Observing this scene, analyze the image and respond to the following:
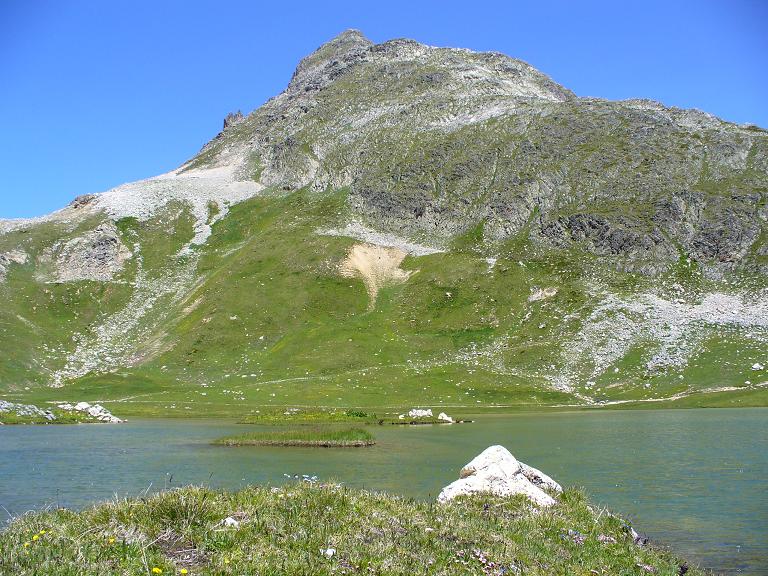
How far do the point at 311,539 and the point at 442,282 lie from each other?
133 meters

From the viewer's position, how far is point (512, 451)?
4466 centimetres

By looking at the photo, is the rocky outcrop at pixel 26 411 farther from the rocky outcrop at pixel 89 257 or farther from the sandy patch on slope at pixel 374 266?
the rocky outcrop at pixel 89 257

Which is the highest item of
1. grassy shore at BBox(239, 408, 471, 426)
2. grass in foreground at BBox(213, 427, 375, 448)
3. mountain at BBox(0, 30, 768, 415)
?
mountain at BBox(0, 30, 768, 415)

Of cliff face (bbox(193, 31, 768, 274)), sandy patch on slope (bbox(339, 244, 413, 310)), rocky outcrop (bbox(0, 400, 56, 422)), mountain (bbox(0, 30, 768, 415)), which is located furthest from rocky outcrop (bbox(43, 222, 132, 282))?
rocky outcrop (bbox(0, 400, 56, 422))

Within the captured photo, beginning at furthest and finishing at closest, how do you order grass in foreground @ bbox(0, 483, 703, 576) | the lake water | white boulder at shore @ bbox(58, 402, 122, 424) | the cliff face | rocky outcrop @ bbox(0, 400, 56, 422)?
1. the cliff face
2. white boulder at shore @ bbox(58, 402, 122, 424)
3. rocky outcrop @ bbox(0, 400, 56, 422)
4. the lake water
5. grass in foreground @ bbox(0, 483, 703, 576)

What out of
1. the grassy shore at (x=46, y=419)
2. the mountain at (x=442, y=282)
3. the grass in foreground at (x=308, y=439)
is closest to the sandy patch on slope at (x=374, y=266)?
the mountain at (x=442, y=282)

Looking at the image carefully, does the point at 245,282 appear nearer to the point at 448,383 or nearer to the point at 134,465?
the point at 448,383

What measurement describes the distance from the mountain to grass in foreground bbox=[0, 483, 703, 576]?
7309 cm

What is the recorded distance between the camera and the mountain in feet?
351

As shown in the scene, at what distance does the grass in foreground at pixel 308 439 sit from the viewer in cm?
5147

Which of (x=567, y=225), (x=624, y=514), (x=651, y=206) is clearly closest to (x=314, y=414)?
(x=624, y=514)

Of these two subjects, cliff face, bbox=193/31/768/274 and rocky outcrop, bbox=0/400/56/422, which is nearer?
rocky outcrop, bbox=0/400/56/422

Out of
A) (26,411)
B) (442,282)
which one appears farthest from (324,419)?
(442,282)

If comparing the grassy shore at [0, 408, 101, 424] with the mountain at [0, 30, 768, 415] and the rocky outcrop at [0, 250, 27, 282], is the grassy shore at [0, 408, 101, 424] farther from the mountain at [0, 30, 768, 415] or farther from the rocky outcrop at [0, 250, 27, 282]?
the rocky outcrop at [0, 250, 27, 282]
